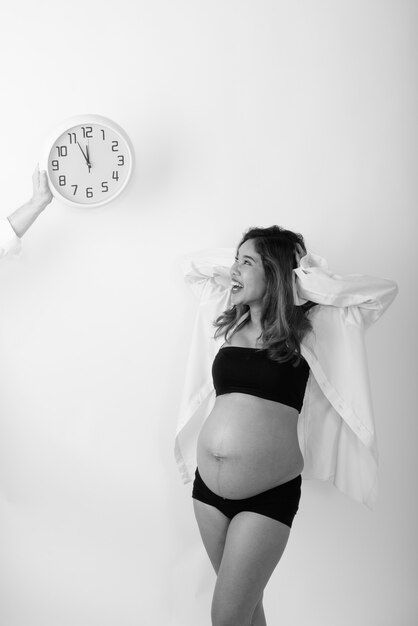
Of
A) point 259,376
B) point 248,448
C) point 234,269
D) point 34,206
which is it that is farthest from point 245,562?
point 34,206

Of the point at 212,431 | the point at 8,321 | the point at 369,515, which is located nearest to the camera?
the point at 212,431

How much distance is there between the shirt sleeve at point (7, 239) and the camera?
2270 mm

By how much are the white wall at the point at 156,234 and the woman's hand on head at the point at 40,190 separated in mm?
227

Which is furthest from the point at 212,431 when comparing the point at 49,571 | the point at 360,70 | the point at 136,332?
the point at 360,70

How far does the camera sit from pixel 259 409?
205 centimetres

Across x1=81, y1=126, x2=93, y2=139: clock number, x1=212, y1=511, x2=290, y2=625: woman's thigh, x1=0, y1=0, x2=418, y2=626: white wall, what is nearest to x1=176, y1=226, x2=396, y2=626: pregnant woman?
x1=212, y1=511, x2=290, y2=625: woman's thigh

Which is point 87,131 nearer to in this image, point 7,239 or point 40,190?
point 40,190

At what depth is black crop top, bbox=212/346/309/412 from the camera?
6.78 feet

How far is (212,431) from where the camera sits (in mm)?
2092

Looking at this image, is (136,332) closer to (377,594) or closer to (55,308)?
(55,308)

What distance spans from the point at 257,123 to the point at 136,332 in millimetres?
935

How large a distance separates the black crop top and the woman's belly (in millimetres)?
26

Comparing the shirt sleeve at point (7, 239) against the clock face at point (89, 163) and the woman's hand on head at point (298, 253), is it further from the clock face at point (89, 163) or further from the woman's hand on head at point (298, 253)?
the woman's hand on head at point (298, 253)

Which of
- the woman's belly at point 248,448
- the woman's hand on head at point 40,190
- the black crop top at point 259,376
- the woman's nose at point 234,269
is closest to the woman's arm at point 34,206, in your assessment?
the woman's hand on head at point 40,190
